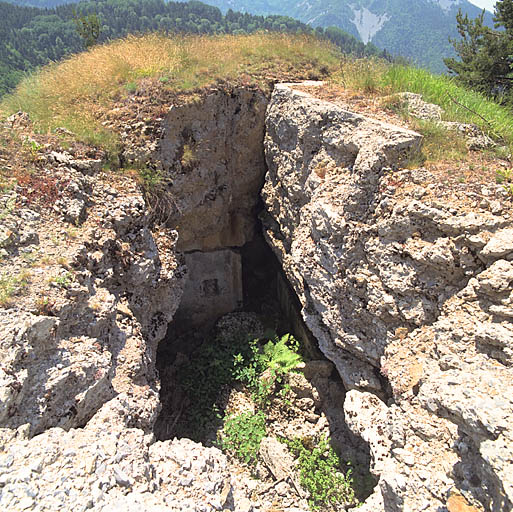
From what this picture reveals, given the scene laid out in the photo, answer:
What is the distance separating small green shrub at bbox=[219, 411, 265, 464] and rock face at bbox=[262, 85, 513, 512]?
7.09 feet

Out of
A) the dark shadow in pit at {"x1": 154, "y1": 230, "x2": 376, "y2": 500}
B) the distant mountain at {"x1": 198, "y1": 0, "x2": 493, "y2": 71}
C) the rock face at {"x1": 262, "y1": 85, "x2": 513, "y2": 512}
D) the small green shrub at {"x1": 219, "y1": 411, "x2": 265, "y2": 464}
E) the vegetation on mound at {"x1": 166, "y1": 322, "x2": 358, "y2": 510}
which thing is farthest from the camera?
the distant mountain at {"x1": 198, "y1": 0, "x2": 493, "y2": 71}

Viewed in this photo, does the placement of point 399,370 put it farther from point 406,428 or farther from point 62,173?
point 62,173

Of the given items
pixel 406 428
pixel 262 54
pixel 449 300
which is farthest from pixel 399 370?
pixel 262 54

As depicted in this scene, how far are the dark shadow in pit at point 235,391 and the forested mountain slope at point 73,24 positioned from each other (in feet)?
116

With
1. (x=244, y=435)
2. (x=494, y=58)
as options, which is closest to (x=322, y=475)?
(x=244, y=435)

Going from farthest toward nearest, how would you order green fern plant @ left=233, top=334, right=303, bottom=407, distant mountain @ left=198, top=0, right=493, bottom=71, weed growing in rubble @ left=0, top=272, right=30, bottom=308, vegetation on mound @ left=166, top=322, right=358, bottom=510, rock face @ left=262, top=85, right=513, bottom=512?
distant mountain @ left=198, top=0, right=493, bottom=71 < green fern plant @ left=233, top=334, right=303, bottom=407 < vegetation on mound @ left=166, top=322, right=358, bottom=510 < weed growing in rubble @ left=0, top=272, right=30, bottom=308 < rock face @ left=262, top=85, right=513, bottom=512

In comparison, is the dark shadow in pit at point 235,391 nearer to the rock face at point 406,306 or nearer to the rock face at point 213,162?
the rock face at point 406,306

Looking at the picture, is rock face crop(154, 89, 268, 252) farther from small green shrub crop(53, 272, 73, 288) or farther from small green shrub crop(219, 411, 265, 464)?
small green shrub crop(219, 411, 265, 464)

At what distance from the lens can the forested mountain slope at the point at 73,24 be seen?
4938 cm

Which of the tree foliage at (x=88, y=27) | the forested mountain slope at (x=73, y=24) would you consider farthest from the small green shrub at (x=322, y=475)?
the forested mountain slope at (x=73, y=24)

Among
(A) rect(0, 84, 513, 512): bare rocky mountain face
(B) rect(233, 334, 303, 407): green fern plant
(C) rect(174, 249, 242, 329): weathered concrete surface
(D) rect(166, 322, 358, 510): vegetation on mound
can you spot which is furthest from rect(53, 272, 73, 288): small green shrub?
(C) rect(174, 249, 242, 329): weathered concrete surface

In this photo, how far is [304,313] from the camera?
6539mm

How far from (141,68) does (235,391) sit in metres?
7.32

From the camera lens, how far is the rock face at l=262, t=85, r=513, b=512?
3.37 m
